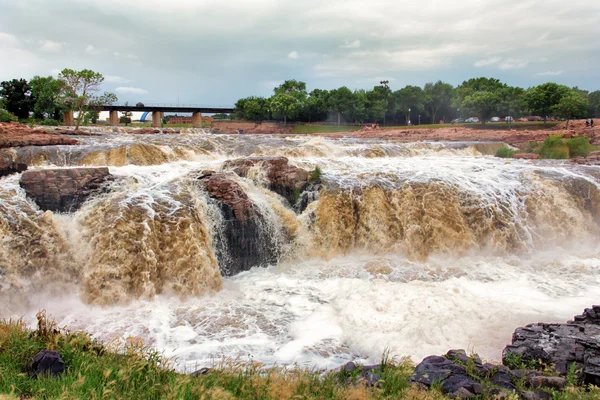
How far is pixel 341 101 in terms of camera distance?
52094 millimetres

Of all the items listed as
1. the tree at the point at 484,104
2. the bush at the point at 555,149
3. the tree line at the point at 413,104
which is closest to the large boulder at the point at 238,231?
the bush at the point at 555,149

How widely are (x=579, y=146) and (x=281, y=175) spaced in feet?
53.1

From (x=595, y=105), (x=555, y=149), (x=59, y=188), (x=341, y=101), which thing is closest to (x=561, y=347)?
(x=59, y=188)

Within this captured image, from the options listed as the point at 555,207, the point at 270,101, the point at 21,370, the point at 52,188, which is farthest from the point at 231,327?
the point at 270,101

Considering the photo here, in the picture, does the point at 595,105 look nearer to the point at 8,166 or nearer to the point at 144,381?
the point at 8,166

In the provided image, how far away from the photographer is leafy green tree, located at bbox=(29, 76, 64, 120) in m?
40.8

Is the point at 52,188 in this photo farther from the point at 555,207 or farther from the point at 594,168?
the point at 594,168

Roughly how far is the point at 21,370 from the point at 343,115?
5121 centimetres

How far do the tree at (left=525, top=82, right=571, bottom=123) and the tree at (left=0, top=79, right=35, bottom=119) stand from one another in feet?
167

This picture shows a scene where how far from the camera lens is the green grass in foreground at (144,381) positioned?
3607mm

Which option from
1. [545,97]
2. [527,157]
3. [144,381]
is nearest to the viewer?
[144,381]

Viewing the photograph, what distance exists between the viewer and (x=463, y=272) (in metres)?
10.9

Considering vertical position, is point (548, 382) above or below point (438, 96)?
below

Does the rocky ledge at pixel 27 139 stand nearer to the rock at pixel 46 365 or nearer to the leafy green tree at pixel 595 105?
the rock at pixel 46 365
